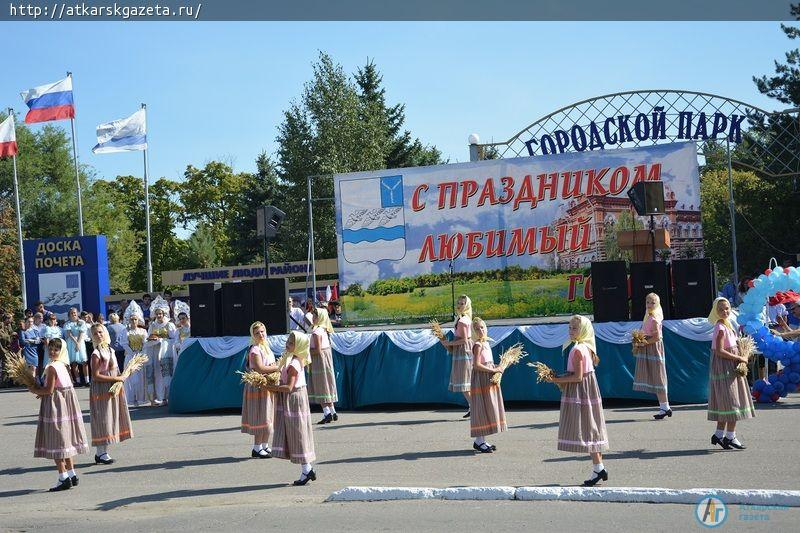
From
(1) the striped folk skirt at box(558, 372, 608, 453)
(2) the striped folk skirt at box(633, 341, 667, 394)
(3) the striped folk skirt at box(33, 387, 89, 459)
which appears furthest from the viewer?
(2) the striped folk skirt at box(633, 341, 667, 394)

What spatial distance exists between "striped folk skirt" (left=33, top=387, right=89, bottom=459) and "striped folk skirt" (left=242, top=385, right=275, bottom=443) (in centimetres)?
220

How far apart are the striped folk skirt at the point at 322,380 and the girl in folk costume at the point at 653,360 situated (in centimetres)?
493

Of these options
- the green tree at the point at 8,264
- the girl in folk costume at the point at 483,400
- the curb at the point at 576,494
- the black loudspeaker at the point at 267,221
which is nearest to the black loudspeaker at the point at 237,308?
the black loudspeaker at the point at 267,221

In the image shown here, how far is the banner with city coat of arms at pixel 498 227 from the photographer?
24.1m

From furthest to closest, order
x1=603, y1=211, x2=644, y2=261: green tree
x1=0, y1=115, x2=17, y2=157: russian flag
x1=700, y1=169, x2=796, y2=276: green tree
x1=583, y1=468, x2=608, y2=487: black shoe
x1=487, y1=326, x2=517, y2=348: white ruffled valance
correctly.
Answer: x1=700, y1=169, x2=796, y2=276: green tree < x1=0, y1=115, x2=17, y2=157: russian flag < x1=603, y1=211, x2=644, y2=261: green tree < x1=487, y1=326, x2=517, y2=348: white ruffled valance < x1=583, y1=468, x2=608, y2=487: black shoe

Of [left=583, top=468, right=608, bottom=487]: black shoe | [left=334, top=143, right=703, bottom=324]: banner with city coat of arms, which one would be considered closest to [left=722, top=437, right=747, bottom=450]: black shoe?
[left=583, top=468, right=608, bottom=487]: black shoe

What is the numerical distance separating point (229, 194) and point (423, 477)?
2551 inches

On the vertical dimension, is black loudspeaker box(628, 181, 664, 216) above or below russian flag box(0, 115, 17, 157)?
below

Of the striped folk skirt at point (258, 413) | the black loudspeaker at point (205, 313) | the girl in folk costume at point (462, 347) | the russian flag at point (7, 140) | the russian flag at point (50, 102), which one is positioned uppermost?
the russian flag at point (50, 102)

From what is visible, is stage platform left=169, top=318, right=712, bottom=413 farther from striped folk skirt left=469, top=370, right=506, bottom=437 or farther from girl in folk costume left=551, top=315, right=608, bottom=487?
girl in folk costume left=551, top=315, right=608, bottom=487

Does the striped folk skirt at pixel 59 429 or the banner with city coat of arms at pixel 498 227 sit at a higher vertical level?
the banner with city coat of arms at pixel 498 227

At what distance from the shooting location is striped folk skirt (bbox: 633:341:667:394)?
1385 centimetres

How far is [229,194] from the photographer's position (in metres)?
73.0

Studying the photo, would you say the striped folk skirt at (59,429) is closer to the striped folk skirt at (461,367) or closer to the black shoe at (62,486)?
the black shoe at (62,486)
